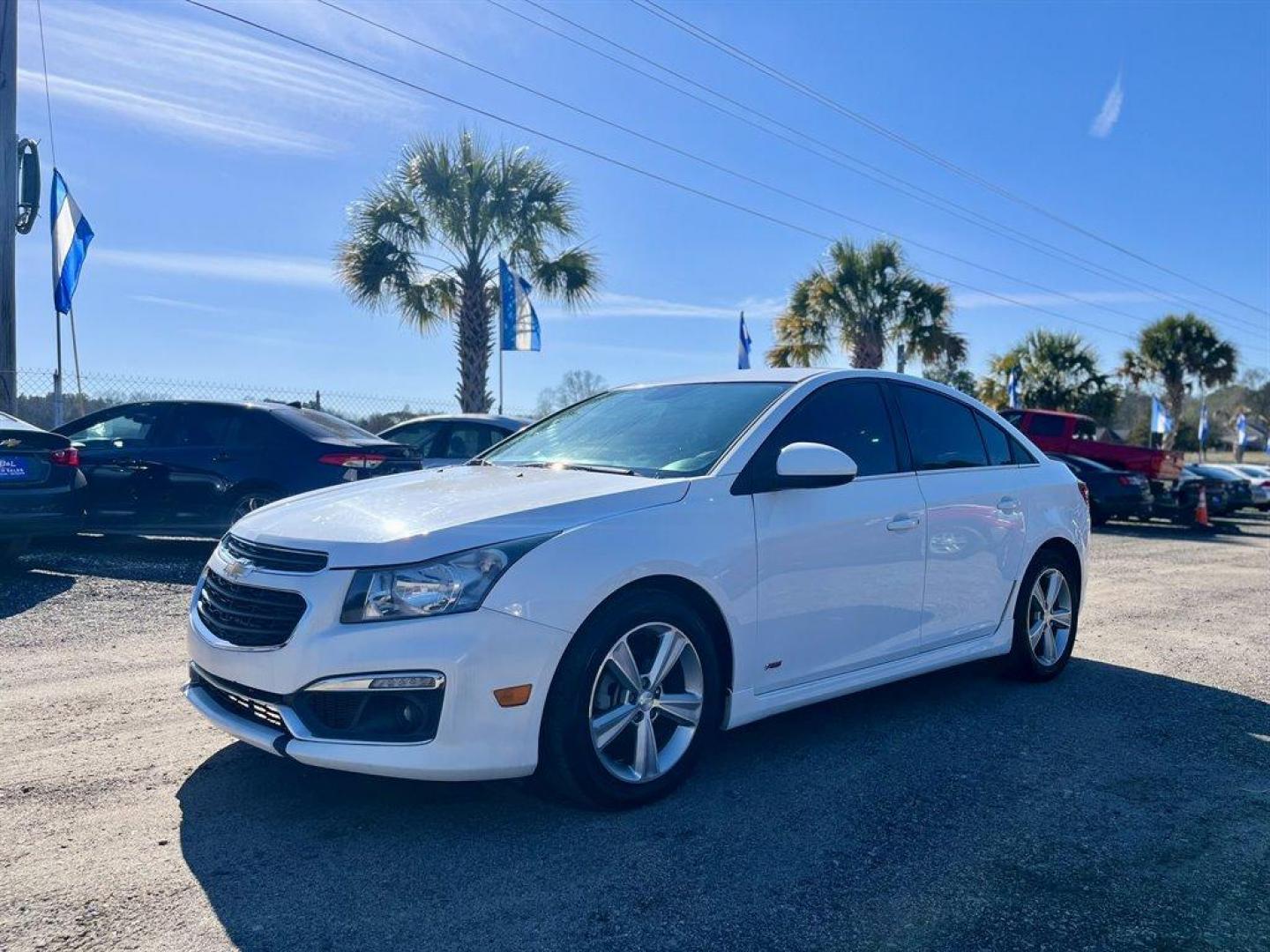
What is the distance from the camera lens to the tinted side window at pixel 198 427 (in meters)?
9.45

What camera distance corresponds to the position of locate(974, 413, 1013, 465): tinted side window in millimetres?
5496

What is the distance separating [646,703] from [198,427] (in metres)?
7.29

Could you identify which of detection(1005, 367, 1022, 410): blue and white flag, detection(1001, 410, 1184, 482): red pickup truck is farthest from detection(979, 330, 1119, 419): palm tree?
detection(1001, 410, 1184, 482): red pickup truck

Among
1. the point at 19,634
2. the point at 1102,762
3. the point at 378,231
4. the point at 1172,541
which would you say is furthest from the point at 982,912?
the point at 378,231

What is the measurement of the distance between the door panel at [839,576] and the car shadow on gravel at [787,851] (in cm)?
43

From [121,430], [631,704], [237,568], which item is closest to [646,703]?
[631,704]

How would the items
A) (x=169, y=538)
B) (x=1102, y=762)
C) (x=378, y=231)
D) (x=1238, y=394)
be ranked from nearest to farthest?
(x=1102, y=762), (x=169, y=538), (x=378, y=231), (x=1238, y=394)

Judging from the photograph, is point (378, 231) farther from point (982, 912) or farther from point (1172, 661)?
point (982, 912)

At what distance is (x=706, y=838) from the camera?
340 centimetres

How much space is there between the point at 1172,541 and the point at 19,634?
1565 cm

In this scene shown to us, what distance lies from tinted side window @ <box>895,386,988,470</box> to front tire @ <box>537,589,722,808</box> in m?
1.79

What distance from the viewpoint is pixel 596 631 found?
11.2ft

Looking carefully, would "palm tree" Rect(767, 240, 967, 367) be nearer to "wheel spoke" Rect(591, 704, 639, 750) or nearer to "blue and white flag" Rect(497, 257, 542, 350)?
"blue and white flag" Rect(497, 257, 542, 350)

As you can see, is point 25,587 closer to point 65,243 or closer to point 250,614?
point 250,614
